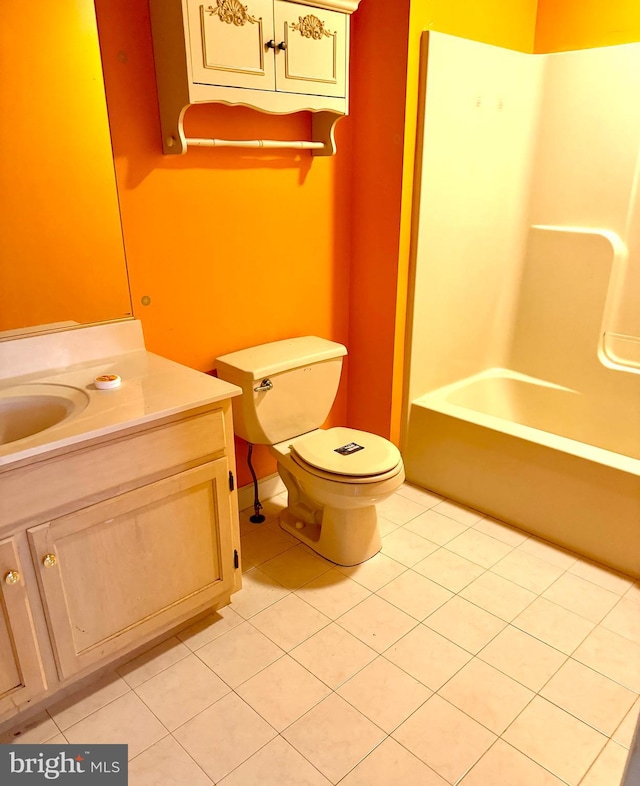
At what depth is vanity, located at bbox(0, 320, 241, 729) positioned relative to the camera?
53.0 inches

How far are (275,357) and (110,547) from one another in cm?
93

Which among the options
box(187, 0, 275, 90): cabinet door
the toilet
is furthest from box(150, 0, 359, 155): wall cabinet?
the toilet

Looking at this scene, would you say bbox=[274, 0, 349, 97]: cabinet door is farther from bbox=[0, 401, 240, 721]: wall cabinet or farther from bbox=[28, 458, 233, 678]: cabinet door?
bbox=[28, 458, 233, 678]: cabinet door

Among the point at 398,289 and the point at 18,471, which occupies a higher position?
the point at 398,289

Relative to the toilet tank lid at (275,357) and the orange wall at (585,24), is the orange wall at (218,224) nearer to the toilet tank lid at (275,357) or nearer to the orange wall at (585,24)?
the toilet tank lid at (275,357)

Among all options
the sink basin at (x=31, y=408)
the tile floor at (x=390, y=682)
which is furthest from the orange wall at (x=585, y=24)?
the sink basin at (x=31, y=408)

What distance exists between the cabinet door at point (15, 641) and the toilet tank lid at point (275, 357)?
0.97m

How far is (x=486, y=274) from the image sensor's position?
273cm

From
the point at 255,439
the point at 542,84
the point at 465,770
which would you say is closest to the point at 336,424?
the point at 255,439

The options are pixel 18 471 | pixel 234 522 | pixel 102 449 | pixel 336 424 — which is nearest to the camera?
pixel 18 471

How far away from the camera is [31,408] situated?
1.59m

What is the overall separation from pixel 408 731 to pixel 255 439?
43.1 inches

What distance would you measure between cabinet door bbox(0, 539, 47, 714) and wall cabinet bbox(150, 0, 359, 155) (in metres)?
1.29

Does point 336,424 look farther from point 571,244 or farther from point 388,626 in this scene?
point 571,244
